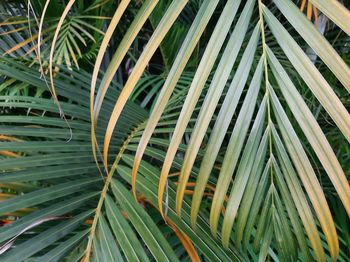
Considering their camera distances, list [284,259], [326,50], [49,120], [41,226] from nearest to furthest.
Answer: [326,50], [284,259], [41,226], [49,120]

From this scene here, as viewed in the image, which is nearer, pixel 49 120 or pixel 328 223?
pixel 328 223

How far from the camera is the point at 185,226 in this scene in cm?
51

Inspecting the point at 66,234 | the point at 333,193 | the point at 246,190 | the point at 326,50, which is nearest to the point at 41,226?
the point at 66,234

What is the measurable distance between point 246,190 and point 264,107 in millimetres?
90

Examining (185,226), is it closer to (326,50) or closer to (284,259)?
(284,259)

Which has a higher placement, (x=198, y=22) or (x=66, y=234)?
(x=198, y=22)

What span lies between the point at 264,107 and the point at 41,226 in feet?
1.17

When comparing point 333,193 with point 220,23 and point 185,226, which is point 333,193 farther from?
point 220,23

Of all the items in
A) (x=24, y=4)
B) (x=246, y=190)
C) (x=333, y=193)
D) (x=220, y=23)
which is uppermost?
(x=24, y=4)

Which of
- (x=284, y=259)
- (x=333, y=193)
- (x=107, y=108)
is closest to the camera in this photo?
(x=284, y=259)

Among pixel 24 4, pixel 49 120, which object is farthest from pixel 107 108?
pixel 24 4

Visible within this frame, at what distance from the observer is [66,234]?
1.65 ft

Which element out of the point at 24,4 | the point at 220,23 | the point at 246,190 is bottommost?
the point at 246,190

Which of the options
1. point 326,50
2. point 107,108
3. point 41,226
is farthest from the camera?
point 107,108
